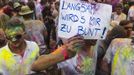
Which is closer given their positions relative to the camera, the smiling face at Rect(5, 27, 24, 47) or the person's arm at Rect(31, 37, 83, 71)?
the person's arm at Rect(31, 37, 83, 71)

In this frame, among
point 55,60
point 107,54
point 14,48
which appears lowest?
point 107,54

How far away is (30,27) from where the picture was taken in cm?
873

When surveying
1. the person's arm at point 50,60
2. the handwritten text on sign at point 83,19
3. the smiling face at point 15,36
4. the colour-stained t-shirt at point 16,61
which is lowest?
the colour-stained t-shirt at point 16,61

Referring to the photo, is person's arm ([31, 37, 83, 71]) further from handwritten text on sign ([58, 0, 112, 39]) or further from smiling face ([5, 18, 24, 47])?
smiling face ([5, 18, 24, 47])

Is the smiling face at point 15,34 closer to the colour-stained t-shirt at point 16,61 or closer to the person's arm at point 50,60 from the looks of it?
the colour-stained t-shirt at point 16,61

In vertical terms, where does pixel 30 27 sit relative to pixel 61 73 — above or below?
below

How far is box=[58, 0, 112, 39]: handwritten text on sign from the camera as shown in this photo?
4.06 meters

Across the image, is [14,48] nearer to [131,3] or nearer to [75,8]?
[75,8]

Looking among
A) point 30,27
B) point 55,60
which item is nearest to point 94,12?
point 55,60

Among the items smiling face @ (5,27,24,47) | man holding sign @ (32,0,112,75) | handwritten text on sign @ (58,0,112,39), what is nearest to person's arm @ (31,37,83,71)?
man holding sign @ (32,0,112,75)

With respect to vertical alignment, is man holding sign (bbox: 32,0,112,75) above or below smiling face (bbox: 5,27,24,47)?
above

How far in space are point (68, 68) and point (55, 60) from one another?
4.50 feet

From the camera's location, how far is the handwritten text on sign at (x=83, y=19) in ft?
13.3

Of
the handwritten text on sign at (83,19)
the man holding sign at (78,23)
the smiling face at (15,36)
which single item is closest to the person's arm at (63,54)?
the man holding sign at (78,23)
